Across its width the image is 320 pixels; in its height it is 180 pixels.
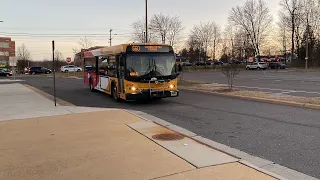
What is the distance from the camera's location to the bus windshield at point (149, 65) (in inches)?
522

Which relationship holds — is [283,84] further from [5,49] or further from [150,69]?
[5,49]

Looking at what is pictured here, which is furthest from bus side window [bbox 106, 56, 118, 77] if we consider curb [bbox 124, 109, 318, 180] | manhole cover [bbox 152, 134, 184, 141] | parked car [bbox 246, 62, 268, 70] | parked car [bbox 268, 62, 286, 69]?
parked car [bbox 268, 62, 286, 69]

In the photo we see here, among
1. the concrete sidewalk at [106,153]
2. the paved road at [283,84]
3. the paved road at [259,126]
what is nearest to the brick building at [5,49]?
the paved road at [283,84]

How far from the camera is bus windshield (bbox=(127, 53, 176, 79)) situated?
13.3m

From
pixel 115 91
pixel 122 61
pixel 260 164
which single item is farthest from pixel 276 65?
pixel 260 164

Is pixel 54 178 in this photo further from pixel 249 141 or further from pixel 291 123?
pixel 291 123

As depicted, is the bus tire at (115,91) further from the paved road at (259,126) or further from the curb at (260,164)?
the curb at (260,164)

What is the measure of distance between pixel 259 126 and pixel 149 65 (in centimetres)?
627

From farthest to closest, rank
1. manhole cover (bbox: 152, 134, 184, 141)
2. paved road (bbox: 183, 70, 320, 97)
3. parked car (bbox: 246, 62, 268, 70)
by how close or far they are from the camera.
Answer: parked car (bbox: 246, 62, 268, 70) < paved road (bbox: 183, 70, 320, 97) < manhole cover (bbox: 152, 134, 184, 141)

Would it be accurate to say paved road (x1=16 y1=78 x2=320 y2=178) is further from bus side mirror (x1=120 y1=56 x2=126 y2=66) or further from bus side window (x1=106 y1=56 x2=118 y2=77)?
bus side window (x1=106 y1=56 x2=118 y2=77)

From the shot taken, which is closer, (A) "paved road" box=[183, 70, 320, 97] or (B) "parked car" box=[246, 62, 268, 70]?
(A) "paved road" box=[183, 70, 320, 97]

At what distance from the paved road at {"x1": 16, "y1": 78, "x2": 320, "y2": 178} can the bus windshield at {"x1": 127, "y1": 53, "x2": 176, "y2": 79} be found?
55.2 inches

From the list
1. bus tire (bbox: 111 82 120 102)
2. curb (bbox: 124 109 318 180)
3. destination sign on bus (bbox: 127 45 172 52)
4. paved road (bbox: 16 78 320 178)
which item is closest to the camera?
curb (bbox: 124 109 318 180)

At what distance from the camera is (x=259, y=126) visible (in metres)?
8.48
